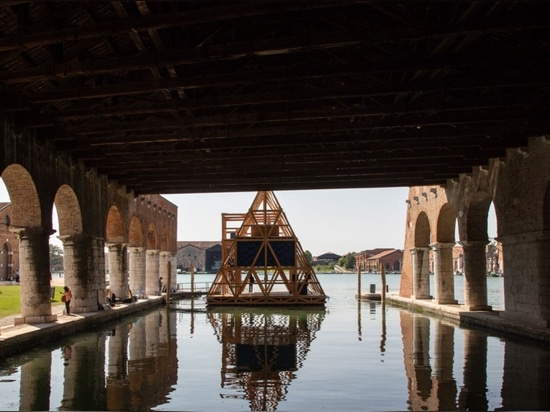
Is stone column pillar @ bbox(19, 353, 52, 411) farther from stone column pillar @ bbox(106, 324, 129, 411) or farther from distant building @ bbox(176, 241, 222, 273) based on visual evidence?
distant building @ bbox(176, 241, 222, 273)

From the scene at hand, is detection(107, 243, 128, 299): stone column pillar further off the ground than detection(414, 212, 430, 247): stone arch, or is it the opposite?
detection(414, 212, 430, 247): stone arch

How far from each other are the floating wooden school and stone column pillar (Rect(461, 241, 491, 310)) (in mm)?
9306

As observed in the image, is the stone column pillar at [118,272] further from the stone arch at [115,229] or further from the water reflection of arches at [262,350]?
the water reflection of arches at [262,350]

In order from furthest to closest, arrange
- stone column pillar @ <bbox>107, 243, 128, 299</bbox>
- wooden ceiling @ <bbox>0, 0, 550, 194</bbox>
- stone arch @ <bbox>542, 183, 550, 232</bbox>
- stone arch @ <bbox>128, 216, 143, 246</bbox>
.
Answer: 1. stone arch @ <bbox>128, 216, 143, 246</bbox>
2. stone column pillar @ <bbox>107, 243, 128, 299</bbox>
3. stone arch @ <bbox>542, 183, 550, 232</bbox>
4. wooden ceiling @ <bbox>0, 0, 550, 194</bbox>

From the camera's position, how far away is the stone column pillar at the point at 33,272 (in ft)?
55.0

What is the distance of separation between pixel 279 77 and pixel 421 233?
837 inches

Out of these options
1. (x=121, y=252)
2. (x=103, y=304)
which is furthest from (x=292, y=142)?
(x=121, y=252)

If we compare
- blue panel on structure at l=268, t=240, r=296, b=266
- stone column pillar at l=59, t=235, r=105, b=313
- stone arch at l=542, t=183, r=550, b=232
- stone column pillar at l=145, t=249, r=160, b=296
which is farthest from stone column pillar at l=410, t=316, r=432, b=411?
stone column pillar at l=145, t=249, r=160, b=296

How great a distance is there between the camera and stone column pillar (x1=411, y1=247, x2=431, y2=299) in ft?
99.3

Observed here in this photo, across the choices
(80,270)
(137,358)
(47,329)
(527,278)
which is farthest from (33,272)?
(527,278)

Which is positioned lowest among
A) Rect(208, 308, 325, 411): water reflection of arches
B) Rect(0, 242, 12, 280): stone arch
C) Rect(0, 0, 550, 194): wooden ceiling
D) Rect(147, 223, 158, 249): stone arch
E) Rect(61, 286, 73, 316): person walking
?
Rect(208, 308, 325, 411): water reflection of arches

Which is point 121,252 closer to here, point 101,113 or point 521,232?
point 101,113

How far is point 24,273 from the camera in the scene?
55.2ft

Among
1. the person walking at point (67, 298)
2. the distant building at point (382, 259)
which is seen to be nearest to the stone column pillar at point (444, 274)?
the person walking at point (67, 298)
